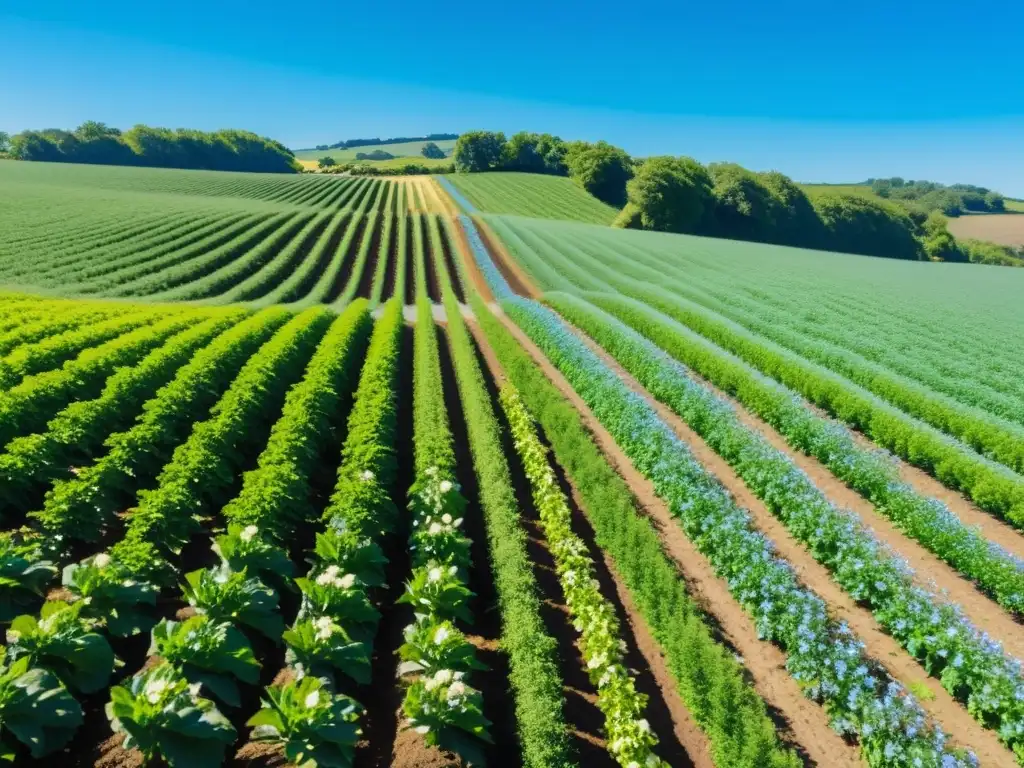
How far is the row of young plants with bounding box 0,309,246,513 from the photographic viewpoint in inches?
427

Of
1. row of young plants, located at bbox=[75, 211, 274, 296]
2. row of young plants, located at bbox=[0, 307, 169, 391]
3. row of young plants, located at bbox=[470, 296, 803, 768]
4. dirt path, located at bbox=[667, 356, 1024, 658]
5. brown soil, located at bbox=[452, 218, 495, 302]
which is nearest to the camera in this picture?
row of young plants, located at bbox=[470, 296, 803, 768]

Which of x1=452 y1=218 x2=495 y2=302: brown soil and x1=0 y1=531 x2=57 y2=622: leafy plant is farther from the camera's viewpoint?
x1=452 y1=218 x2=495 y2=302: brown soil

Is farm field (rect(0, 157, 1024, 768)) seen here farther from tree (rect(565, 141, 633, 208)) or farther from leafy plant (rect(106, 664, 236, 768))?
tree (rect(565, 141, 633, 208))

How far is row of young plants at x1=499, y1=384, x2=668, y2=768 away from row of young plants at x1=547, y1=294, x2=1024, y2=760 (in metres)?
5.18

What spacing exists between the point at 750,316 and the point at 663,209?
57.6 metres

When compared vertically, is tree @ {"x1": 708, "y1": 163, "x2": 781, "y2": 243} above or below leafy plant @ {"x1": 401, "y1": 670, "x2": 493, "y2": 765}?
above

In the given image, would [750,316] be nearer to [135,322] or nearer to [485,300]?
[485,300]

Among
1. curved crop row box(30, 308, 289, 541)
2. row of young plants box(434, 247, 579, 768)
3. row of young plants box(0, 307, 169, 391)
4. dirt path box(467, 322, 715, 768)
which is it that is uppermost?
row of young plants box(0, 307, 169, 391)

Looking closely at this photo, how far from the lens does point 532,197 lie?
99.4 meters

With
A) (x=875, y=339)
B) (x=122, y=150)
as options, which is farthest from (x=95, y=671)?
(x=122, y=150)

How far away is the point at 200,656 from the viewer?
7.16 meters

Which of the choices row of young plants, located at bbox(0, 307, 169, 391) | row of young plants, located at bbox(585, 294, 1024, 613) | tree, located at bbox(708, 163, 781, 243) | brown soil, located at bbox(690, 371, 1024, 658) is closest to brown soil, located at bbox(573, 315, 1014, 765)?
brown soil, located at bbox(690, 371, 1024, 658)

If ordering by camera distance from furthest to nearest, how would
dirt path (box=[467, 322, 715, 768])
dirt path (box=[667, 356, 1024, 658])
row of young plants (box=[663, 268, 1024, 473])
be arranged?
row of young plants (box=[663, 268, 1024, 473])
dirt path (box=[667, 356, 1024, 658])
dirt path (box=[467, 322, 715, 768])

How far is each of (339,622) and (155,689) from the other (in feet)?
8.38
